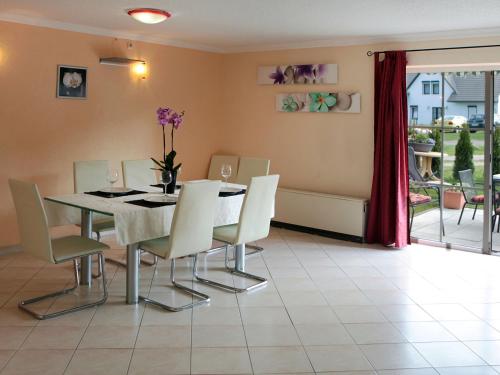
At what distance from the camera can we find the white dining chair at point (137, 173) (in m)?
5.34

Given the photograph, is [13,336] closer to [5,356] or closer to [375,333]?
[5,356]

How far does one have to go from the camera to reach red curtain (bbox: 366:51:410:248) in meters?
5.63

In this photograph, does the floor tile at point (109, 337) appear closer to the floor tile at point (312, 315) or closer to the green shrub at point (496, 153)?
the floor tile at point (312, 315)

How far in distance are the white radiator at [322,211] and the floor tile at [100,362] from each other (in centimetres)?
343

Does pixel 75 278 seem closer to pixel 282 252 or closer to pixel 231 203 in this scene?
pixel 231 203

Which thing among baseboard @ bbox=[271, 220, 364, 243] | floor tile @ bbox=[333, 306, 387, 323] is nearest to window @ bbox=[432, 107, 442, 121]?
baseboard @ bbox=[271, 220, 364, 243]

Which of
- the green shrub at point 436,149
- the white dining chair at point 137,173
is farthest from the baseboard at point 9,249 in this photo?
the green shrub at point 436,149

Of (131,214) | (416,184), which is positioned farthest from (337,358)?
(416,184)

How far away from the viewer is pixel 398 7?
4.33 metres

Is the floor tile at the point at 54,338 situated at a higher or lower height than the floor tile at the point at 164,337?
higher

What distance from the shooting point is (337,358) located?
3.13 m

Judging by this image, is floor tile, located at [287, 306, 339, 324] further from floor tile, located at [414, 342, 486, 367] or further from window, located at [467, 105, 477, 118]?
window, located at [467, 105, 477, 118]

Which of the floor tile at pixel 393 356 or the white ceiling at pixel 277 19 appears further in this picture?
the white ceiling at pixel 277 19

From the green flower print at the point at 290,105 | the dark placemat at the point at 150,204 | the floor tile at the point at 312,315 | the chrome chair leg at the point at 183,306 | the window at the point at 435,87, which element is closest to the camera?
the floor tile at the point at 312,315
